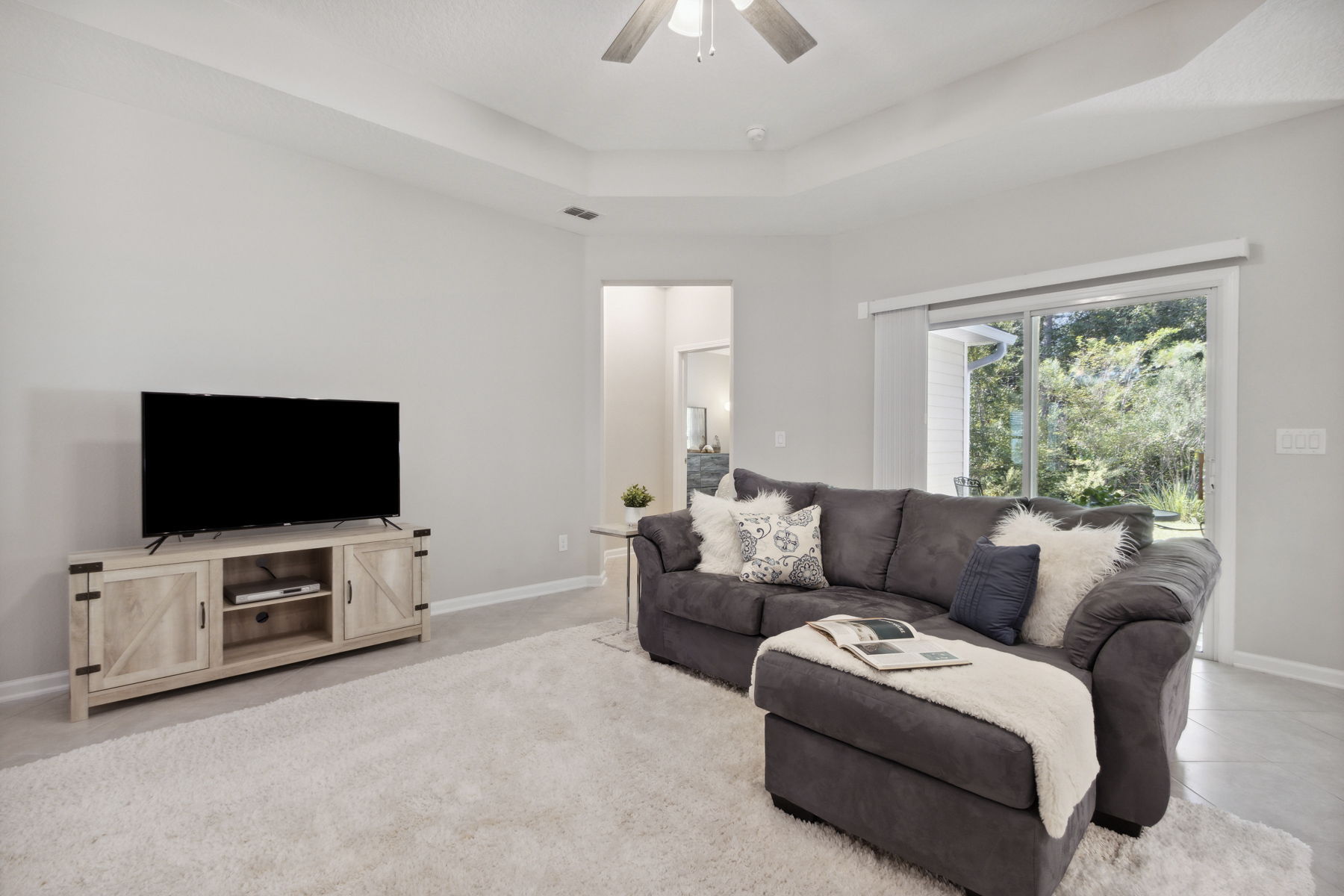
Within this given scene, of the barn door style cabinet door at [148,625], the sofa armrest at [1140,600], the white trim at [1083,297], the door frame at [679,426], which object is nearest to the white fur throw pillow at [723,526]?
the sofa armrest at [1140,600]

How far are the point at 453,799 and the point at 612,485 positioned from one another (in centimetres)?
435

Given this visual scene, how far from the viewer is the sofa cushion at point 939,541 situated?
8.87ft

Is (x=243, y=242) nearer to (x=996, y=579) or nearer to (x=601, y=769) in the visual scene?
(x=601, y=769)

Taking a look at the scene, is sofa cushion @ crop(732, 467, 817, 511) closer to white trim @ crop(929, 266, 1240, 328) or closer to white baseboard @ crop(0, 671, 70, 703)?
white trim @ crop(929, 266, 1240, 328)

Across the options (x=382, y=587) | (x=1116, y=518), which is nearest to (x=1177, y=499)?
(x=1116, y=518)

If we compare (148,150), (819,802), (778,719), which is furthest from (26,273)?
(819,802)

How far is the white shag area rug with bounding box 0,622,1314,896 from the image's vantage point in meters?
1.62

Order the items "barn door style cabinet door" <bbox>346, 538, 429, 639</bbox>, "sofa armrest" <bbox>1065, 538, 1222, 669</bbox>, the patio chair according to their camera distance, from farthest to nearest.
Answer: the patio chair < "barn door style cabinet door" <bbox>346, 538, 429, 639</bbox> < "sofa armrest" <bbox>1065, 538, 1222, 669</bbox>

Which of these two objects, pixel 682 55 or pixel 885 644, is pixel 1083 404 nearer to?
pixel 885 644

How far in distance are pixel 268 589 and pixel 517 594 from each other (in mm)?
1714

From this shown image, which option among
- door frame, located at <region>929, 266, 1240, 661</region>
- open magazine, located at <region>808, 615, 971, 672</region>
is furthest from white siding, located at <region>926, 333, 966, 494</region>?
open magazine, located at <region>808, 615, 971, 672</region>

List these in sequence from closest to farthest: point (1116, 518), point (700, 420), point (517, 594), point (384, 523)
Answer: point (1116, 518) → point (384, 523) → point (517, 594) → point (700, 420)

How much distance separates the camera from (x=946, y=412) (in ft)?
14.6

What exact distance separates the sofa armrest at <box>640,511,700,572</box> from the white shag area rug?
746 millimetres
